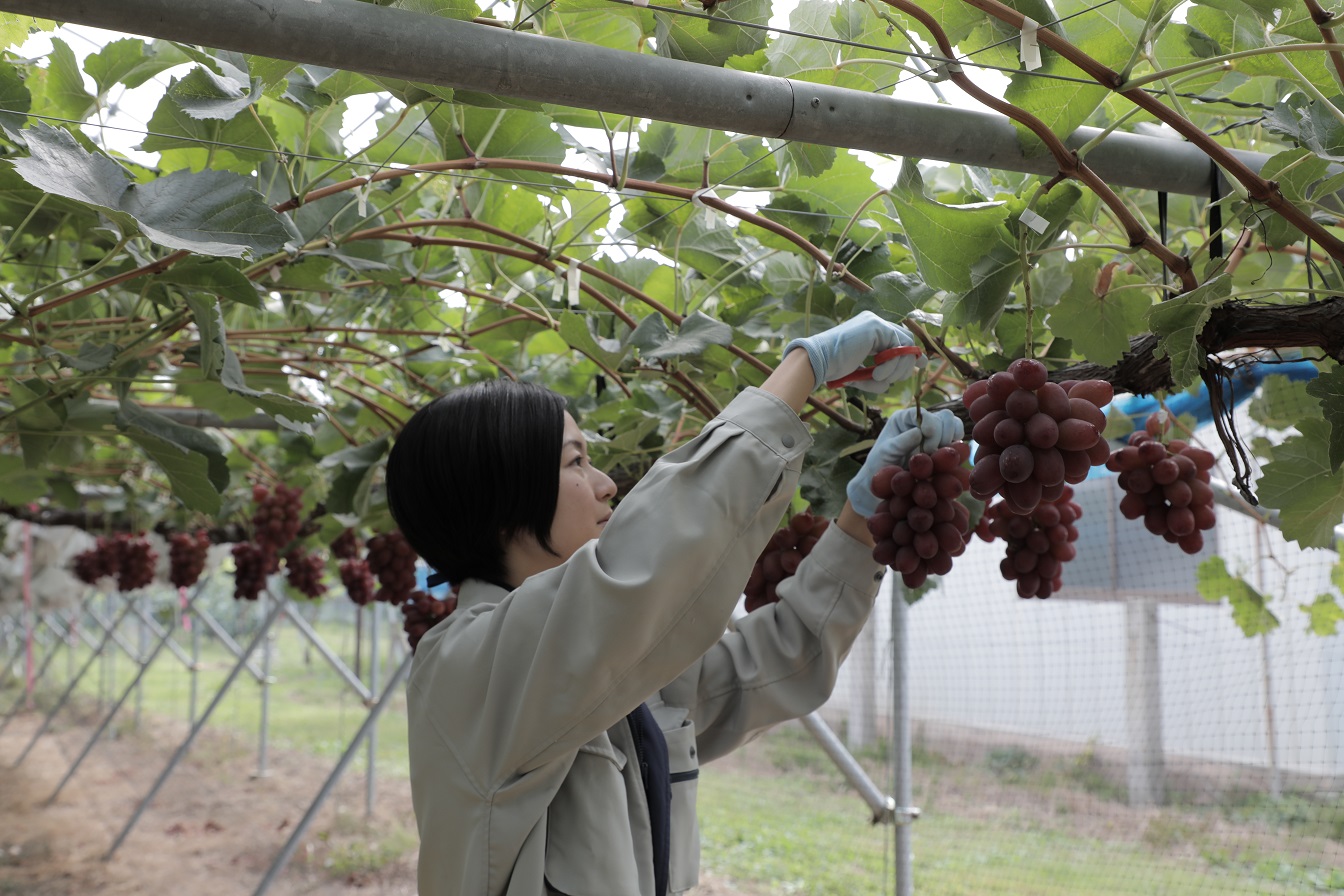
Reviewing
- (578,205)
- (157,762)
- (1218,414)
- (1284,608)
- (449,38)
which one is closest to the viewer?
(449,38)

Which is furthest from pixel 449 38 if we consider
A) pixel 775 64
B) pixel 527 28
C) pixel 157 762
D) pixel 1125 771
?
pixel 157 762

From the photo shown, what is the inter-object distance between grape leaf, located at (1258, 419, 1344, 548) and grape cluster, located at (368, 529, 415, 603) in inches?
91.8

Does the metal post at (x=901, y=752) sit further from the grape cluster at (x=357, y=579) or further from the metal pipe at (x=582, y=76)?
the grape cluster at (x=357, y=579)

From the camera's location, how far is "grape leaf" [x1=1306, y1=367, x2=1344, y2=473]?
0.99 meters

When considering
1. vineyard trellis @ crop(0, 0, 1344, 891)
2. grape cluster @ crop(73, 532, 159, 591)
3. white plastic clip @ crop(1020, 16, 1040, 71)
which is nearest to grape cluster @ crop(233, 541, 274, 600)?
grape cluster @ crop(73, 532, 159, 591)

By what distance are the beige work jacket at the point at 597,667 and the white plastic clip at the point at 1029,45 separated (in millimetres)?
387

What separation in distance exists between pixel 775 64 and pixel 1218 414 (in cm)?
65

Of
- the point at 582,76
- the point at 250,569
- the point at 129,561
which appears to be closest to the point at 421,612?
the point at 582,76

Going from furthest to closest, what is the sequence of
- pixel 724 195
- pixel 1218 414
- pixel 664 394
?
1. pixel 664 394
2. pixel 724 195
3. pixel 1218 414

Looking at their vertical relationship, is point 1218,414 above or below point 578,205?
below

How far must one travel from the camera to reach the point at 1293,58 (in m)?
1.04

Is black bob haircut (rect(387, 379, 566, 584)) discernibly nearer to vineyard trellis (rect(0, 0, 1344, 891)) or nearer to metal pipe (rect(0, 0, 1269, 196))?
vineyard trellis (rect(0, 0, 1344, 891))

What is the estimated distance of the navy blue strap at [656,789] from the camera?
1.37m

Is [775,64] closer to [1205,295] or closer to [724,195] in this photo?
[724,195]
